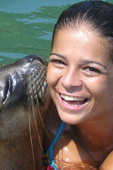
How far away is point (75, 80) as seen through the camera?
10.1 feet

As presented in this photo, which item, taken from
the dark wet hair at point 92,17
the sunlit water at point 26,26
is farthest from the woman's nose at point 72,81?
the sunlit water at point 26,26

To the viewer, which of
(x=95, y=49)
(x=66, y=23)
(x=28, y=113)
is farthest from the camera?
(x=28, y=113)

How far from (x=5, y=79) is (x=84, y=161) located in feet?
4.47

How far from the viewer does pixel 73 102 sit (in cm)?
326

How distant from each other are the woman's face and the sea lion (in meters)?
0.32

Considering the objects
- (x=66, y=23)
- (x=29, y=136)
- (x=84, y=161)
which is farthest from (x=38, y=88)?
(x=84, y=161)

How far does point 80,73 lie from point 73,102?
1.03 ft

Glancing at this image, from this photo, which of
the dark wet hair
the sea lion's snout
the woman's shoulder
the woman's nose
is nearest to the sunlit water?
the woman's shoulder

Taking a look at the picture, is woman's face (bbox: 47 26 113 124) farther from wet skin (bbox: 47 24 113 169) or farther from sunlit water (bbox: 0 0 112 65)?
sunlit water (bbox: 0 0 112 65)

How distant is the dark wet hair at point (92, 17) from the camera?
3094mm

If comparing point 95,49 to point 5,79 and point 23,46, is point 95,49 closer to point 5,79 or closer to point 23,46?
point 5,79

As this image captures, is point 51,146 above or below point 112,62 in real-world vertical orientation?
below

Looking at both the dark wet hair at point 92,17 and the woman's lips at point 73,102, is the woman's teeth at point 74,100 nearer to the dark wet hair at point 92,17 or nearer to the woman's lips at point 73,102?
the woman's lips at point 73,102

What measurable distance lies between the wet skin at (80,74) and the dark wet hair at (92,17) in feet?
0.19
